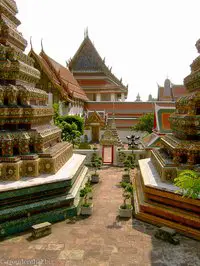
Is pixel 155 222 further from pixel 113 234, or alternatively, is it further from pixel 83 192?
pixel 83 192

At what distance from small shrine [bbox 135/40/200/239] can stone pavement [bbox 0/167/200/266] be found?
39 centimetres

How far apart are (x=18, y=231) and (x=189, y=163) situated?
5.24m

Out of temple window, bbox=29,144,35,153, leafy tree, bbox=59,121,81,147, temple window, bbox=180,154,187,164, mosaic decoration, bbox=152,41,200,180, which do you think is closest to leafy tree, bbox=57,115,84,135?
leafy tree, bbox=59,121,81,147

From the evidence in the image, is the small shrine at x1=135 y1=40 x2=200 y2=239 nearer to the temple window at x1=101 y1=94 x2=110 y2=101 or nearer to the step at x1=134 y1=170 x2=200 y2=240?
the step at x1=134 y1=170 x2=200 y2=240

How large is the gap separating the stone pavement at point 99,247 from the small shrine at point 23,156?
1.92 ft

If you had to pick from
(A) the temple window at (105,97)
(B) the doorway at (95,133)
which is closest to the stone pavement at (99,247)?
(B) the doorway at (95,133)

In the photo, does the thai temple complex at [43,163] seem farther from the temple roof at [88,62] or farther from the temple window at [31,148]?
the temple roof at [88,62]

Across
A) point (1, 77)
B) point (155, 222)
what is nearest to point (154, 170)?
point (155, 222)

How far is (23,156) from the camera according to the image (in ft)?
30.7

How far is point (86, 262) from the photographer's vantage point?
6.55 m

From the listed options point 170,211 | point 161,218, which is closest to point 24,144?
point 161,218

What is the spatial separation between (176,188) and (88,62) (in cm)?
3563

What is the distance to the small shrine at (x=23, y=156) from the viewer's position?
8.26m

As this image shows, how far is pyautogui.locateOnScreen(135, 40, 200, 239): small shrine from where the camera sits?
26.0 ft
